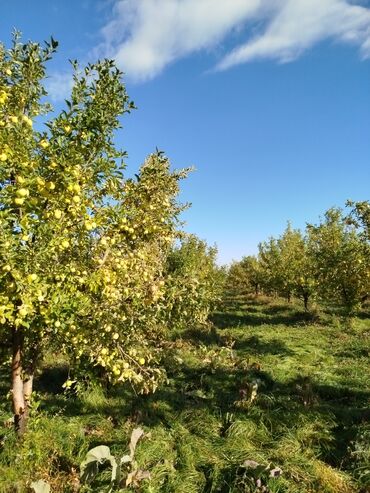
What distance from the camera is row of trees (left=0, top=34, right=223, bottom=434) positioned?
5055 millimetres

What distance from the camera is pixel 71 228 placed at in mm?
5973

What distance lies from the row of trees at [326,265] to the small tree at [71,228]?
9.09m

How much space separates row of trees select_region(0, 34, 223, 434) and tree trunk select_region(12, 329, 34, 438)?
0.02 meters

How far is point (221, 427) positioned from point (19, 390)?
434 cm

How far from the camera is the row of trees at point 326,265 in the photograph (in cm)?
1410

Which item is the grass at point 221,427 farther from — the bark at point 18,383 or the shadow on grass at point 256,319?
the shadow on grass at point 256,319

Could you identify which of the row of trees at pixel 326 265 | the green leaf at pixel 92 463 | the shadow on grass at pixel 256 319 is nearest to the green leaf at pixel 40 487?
the green leaf at pixel 92 463

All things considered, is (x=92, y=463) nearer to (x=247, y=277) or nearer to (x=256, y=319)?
(x=256, y=319)

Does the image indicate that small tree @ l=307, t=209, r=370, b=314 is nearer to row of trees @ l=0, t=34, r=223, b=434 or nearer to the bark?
row of trees @ l=0, t=34, r=223, b=434

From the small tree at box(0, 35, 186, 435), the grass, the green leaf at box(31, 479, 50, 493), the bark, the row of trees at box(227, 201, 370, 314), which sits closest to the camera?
the small tree at box(0, 35, 186, 435)

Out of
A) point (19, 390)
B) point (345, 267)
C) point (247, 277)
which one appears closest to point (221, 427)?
point (19, 390)

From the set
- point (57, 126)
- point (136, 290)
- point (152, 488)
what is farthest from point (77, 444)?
point (57, 126)

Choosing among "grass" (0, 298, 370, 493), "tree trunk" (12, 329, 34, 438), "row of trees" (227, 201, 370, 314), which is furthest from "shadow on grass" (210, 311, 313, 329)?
"tree trunk" (12, 329, 34, 438)

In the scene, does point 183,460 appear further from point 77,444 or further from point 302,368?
point 302,368
